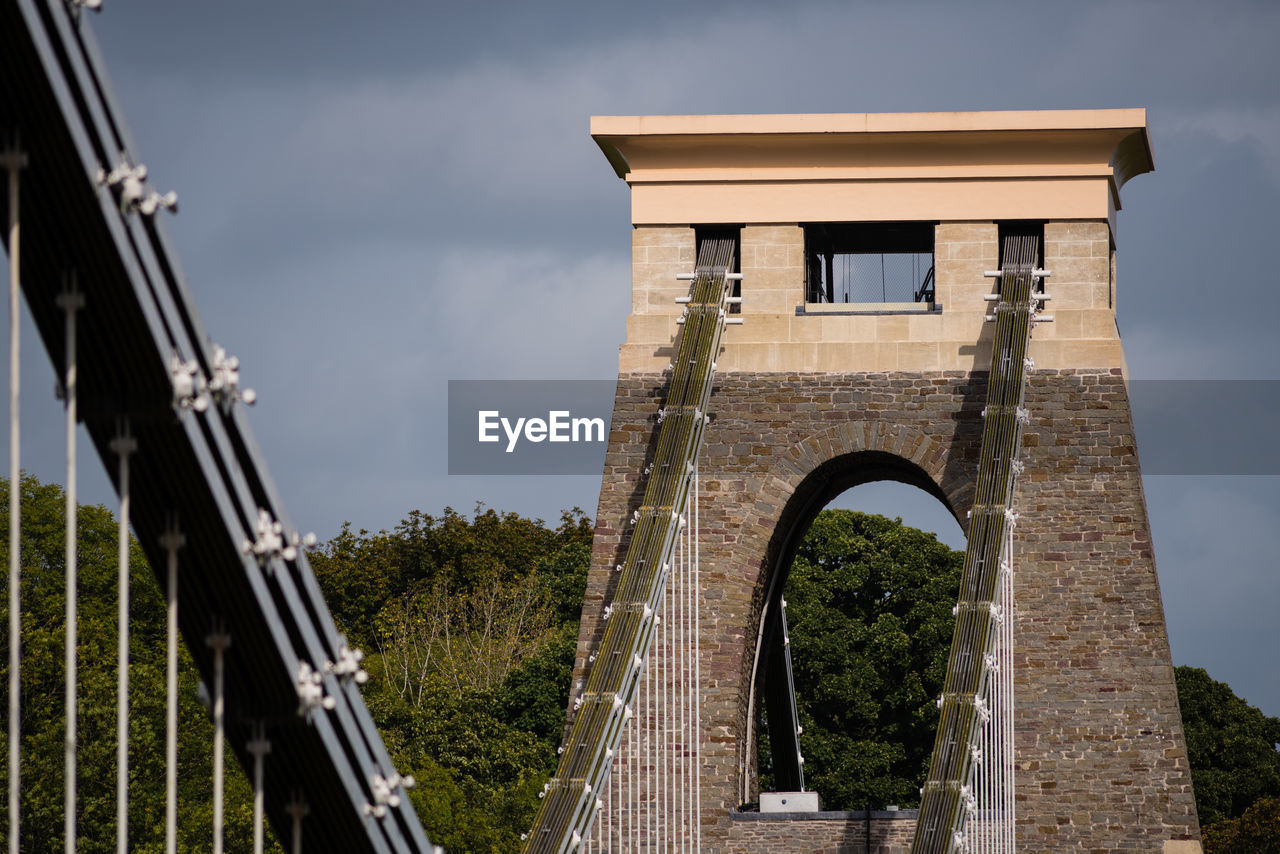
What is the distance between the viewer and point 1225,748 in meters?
43.4

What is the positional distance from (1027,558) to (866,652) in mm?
19714

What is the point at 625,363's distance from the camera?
66.3ft

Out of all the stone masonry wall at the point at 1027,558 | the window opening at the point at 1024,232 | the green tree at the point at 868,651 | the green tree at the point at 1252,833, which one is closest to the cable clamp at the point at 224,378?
the stone masonry wall at the point at 1027,558

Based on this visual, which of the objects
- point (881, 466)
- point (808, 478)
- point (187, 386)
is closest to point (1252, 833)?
point (881, 466)

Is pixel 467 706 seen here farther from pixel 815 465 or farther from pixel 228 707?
pixel 228 707

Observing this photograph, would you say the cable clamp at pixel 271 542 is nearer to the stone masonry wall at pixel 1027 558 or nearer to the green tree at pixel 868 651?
the stone masonry wall at pixel 1027 558

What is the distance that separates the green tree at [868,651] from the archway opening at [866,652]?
0.02 metres

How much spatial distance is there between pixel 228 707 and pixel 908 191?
1474 cm

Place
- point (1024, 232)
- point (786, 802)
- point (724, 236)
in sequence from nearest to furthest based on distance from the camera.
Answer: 1. point (786, 802)
2. point (1024, 232)
3. point (724, 236)

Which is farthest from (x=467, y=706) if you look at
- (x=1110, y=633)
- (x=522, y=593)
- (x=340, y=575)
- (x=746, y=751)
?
(x=1110, y=633)

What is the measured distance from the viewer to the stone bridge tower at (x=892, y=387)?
19000 millimetres

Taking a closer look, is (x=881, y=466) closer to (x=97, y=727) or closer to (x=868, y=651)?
(x=97, y=727)

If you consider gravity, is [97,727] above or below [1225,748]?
below

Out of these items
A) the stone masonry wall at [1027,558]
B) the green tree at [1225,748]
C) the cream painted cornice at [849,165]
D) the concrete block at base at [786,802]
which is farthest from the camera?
the green tree at [1225,748]
